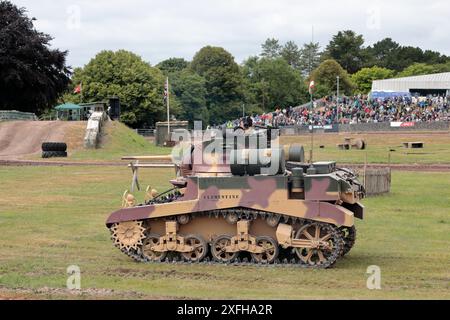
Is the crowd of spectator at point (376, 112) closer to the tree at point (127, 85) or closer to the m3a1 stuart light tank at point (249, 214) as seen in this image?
the tree at point (127, 85)

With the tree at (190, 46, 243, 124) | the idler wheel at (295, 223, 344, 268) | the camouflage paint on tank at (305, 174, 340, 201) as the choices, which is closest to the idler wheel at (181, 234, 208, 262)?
the idler wheel at (295, 223, 344, 268)

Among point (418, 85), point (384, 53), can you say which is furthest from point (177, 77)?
point (384, 53)

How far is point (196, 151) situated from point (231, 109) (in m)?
81.1

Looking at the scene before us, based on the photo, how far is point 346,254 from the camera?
18906 millimetres

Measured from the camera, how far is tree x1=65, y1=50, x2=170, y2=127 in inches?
3954

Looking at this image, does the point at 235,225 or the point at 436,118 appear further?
Answer: the point at 436,118

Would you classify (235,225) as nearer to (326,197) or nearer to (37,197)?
(326,197)

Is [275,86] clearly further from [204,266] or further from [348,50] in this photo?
[204,266]

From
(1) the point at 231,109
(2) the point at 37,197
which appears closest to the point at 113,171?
(2) the point at 37,197

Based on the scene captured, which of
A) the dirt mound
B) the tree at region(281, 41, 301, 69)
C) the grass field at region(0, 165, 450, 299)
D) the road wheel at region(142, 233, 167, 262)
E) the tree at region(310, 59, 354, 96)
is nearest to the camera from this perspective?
the grass field at region(0, 165, 450, 299)

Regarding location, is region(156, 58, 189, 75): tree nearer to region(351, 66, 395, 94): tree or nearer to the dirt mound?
region(351, 66, 395, 94): tree

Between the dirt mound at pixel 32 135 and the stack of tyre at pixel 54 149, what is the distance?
9.03 ft

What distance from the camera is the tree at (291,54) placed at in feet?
628

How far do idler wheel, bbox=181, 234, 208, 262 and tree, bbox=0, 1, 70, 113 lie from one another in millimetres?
61467
